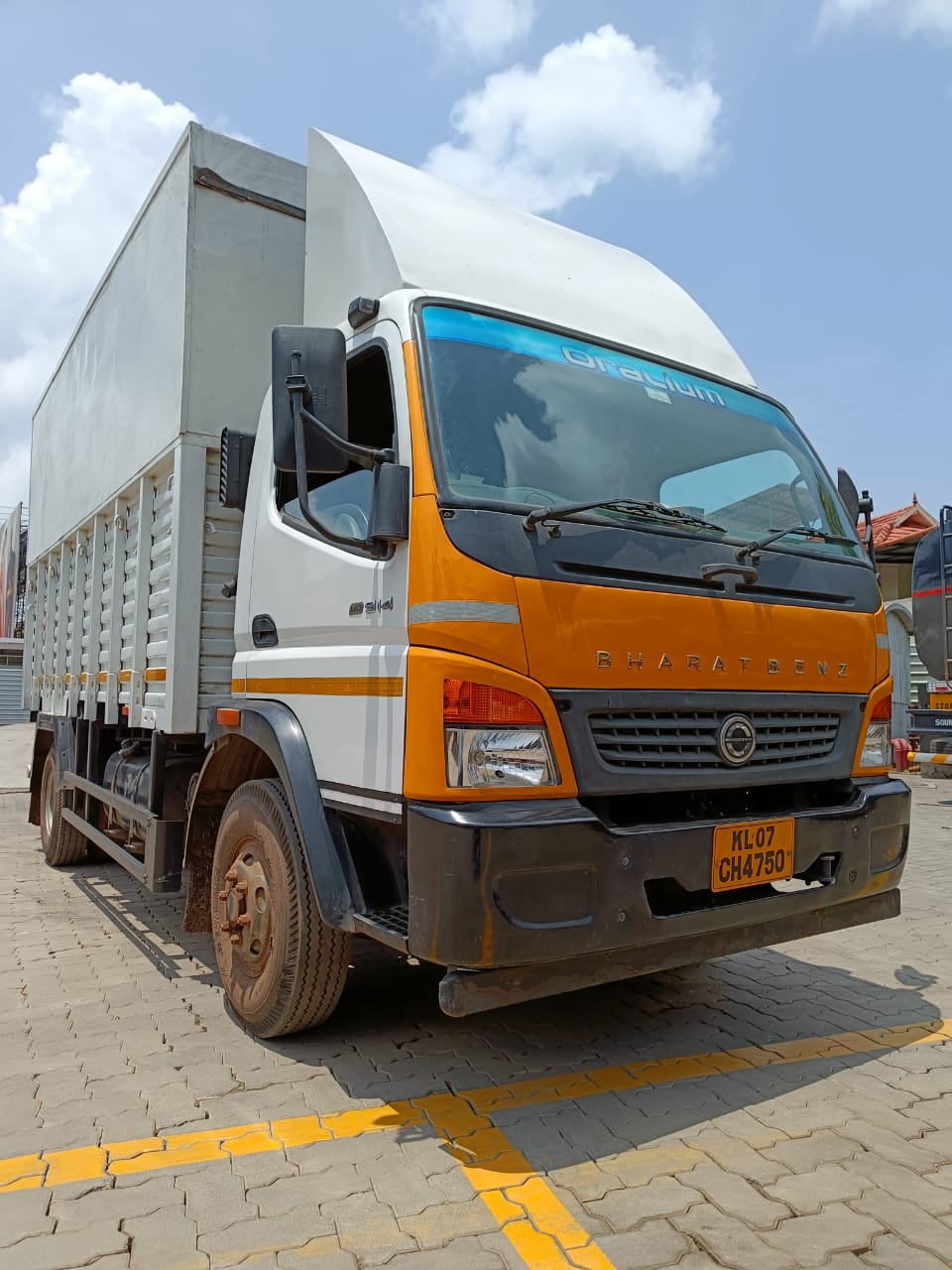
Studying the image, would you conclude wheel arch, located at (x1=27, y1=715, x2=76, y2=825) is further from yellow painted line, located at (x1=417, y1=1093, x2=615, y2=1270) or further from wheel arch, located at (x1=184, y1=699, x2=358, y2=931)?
yellow painted line, located at (x1=417, y1=1093, x2=615, y2=1270)

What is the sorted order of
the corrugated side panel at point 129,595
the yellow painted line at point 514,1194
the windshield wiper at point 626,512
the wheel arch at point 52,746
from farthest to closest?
1. the wheel arch at point 52,746
2. the corrugated side panel at point 129,595
3. the windshield wiper at point 626,512
4. the yellow painted line at point 514,1194

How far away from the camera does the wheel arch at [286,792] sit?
9.81 ft

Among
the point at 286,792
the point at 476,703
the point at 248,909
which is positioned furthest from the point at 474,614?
the point at 248,909

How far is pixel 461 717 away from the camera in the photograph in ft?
8.66

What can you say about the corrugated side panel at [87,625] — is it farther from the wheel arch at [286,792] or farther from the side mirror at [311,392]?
the side mirror at [311,392]

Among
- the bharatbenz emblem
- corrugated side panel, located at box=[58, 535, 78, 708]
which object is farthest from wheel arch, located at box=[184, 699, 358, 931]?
corrugated side panel, located at box=[58, 535, 78, 708]

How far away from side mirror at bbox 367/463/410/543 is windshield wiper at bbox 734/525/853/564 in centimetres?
112

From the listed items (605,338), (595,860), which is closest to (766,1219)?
(595,860)

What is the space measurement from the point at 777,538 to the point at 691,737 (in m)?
0.83

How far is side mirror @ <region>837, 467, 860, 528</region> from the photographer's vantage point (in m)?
3.98

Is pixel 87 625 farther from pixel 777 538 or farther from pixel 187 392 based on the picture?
pixel 777 538

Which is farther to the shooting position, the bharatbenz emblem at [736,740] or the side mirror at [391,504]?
the bharatbenz emblem at [736,740]

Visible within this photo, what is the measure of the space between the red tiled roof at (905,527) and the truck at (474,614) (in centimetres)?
1301

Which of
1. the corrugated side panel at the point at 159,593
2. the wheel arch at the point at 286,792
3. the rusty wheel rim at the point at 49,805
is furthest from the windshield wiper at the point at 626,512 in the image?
the rusty wheel rim at the point at 49,805
